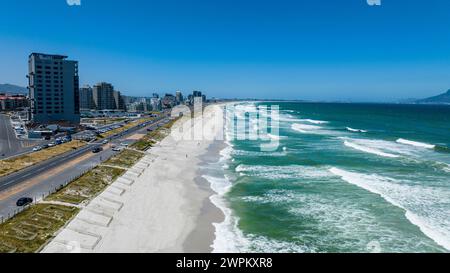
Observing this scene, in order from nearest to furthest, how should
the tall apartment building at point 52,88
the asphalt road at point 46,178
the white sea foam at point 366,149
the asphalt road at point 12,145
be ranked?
1. the asphalt road at point 46,178
2. the asphalt road at point 12,145
3. the white sea foam at point 366,149
4. the tall apartment building at point 52,88

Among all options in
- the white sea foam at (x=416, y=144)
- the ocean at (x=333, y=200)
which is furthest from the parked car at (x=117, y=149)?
the white sea foam at (x=416, y=144)

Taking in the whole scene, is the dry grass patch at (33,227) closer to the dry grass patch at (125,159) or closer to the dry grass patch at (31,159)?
the dry grass patch at (31,159)

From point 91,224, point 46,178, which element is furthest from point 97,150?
point 91,224

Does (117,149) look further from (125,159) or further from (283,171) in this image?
(283,171)

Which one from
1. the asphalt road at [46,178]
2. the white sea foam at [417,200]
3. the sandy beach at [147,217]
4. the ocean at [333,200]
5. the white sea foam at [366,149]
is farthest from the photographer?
the white sea foam at [366,149]
